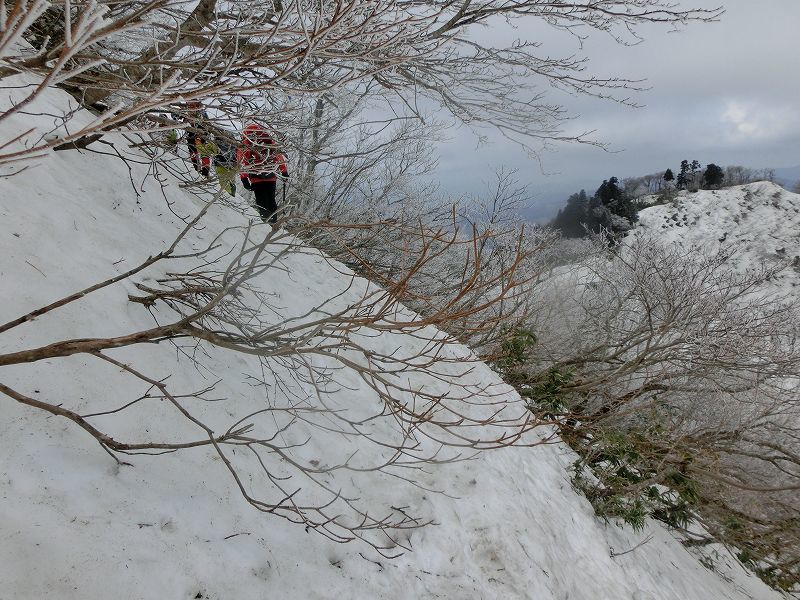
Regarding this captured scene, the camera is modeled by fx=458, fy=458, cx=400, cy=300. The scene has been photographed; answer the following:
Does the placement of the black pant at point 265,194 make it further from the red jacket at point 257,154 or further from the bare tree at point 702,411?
the bare tree at point 702,411

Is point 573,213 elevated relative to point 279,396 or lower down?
elevated

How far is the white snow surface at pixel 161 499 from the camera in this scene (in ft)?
5.88

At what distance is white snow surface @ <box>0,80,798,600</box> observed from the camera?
1.79 meters

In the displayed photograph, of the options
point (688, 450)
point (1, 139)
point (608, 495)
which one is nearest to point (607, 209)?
point (688, 450)

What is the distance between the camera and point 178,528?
2033mm

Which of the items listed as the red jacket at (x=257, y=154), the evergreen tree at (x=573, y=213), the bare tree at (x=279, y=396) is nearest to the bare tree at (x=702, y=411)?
the bare tree at (x=279, y=396)

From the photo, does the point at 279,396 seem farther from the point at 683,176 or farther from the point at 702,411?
the point at 683,176

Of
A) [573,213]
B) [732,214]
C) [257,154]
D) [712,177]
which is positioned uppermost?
[712,177]

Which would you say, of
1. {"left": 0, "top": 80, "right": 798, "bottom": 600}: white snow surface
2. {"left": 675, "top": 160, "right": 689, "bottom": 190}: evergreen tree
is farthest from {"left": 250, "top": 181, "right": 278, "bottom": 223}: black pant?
{"left": 675, "top": 160, "right": 689, "bottom": 190}: evergreen tree

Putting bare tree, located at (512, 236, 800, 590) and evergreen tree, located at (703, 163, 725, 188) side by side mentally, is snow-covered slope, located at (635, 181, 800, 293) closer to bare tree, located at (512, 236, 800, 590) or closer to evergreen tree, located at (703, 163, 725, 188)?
evergreen tree, located at (703, 163, 725, 188)

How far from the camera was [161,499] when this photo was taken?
6.90 ft

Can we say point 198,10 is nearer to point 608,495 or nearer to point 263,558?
point 263,558

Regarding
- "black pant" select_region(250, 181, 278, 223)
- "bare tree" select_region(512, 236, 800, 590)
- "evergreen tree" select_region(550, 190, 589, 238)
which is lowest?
"bare tree" select_region(512, 236, 800, 590)

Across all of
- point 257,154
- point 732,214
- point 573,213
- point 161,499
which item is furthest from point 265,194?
point 732,214
